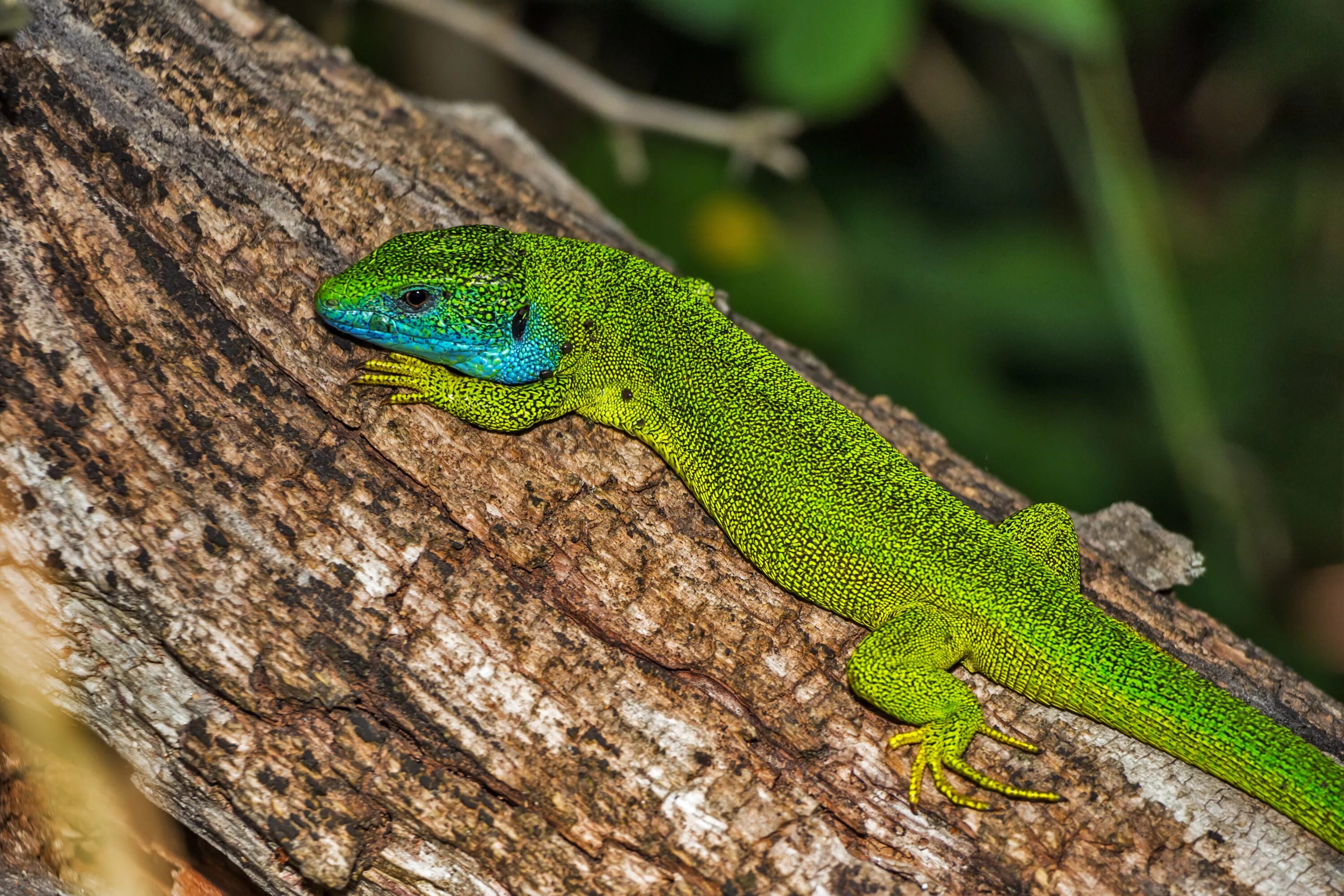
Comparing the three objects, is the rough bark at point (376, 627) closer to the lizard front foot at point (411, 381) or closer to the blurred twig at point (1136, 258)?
the lizard front foot at point (411, 381)

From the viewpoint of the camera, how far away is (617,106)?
22.9 feet

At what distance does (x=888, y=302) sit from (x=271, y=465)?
17.2 feet

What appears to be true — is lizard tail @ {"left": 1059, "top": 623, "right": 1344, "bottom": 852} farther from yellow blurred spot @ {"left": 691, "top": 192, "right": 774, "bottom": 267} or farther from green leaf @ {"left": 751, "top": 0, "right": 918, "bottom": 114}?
yellow blurred spot @ {"left": 691, "top": 192, "right": 774, "bottom": 267}

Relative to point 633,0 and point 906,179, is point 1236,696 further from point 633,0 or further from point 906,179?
point 633,0

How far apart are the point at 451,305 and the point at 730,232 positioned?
339cm

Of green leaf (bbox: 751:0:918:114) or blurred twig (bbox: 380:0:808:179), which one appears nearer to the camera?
green leaf (bbox: 751:0:918:114)

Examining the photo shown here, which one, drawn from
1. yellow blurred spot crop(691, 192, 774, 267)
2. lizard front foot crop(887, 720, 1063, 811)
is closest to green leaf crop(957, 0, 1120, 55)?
yellow blurred spot crop(691, 192, 774, 267)

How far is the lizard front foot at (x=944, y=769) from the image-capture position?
13.0 ft

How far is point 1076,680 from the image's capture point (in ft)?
13.7

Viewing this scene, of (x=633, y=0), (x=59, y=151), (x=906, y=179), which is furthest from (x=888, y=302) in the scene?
(x=59, y=151)

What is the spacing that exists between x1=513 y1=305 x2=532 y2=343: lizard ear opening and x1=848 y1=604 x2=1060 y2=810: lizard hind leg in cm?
208

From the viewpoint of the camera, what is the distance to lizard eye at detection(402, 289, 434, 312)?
452cm

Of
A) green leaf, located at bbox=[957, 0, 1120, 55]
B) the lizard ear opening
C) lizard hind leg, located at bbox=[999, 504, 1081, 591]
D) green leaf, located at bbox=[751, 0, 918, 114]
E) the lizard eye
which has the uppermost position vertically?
green leaf, located at bbox=[957, 0, 1120, 55]

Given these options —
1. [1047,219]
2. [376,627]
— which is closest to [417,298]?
[376,627]
